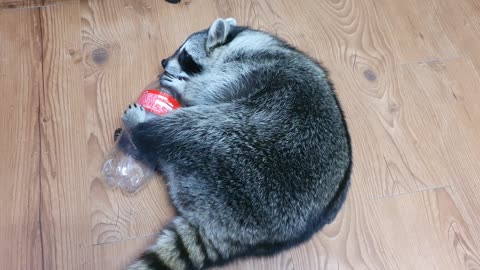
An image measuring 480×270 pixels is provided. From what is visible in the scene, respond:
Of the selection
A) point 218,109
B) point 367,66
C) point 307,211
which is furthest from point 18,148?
point 367,66

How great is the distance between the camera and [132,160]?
1.54m

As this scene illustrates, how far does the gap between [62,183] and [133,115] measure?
340 mm

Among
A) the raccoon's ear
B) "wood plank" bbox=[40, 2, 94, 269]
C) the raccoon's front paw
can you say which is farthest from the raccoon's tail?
the raccoon's ear

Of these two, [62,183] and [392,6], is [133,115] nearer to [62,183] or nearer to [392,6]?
[62,183]

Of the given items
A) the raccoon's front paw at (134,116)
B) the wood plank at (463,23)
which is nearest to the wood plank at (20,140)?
the raccoon's front paw at (134,116)

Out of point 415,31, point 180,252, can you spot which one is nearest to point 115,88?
point 180,252

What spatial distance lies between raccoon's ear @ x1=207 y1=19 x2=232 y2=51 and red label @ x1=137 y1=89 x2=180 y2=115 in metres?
0.26

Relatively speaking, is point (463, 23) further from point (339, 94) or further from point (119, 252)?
point (119, 252)

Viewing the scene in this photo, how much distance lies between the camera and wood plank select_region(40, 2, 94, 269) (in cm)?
141

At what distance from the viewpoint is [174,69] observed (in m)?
1.65

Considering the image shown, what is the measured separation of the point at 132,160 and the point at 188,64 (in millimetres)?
411

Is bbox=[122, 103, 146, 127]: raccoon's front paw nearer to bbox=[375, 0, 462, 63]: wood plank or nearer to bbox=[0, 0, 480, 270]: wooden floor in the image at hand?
bbox=[0, 0, 480, 270]: wooden floor

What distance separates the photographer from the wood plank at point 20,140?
4.59 ft

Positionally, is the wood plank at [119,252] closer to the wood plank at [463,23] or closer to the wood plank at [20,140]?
the wood plank at [20,140]
